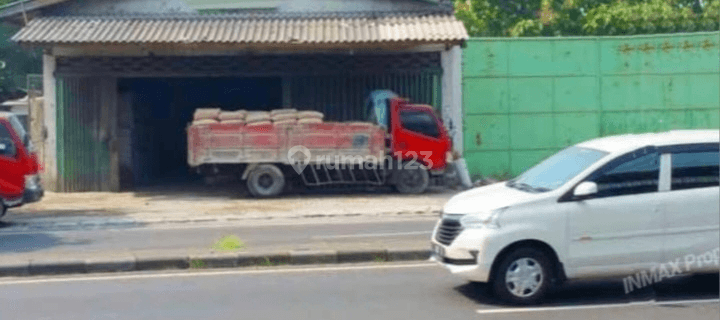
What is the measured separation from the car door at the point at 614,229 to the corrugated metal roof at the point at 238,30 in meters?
12.8

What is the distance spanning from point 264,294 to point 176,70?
14.3 metres

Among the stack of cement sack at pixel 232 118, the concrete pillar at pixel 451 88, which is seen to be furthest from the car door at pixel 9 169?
the concrete pillar at pixel 451 88

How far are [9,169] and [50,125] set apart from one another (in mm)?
6347

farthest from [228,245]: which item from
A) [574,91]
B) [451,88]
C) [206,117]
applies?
[574,91]

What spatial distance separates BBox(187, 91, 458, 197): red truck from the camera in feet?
73.3

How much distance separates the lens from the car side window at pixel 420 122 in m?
22.7

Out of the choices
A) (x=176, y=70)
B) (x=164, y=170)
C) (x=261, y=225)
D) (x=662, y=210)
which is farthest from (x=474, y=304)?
(x=164, y=170)

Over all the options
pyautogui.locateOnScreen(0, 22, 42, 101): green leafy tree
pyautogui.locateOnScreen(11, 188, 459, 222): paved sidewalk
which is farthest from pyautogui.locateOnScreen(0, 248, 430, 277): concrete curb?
pyautogui.locateOnScreen(0, 22, 42, 101): green leafy tree

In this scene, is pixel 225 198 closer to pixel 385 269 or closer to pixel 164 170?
pixel 164 170

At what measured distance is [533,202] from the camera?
32.8 ft

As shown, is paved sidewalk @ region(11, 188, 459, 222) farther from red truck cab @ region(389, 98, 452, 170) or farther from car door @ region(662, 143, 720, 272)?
car door @ region(662, 143, 720, 272)

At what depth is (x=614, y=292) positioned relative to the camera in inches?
420

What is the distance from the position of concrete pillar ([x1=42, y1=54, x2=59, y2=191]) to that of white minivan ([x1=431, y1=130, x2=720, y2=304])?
1622 cm

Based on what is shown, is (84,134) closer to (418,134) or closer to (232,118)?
(232,118)
